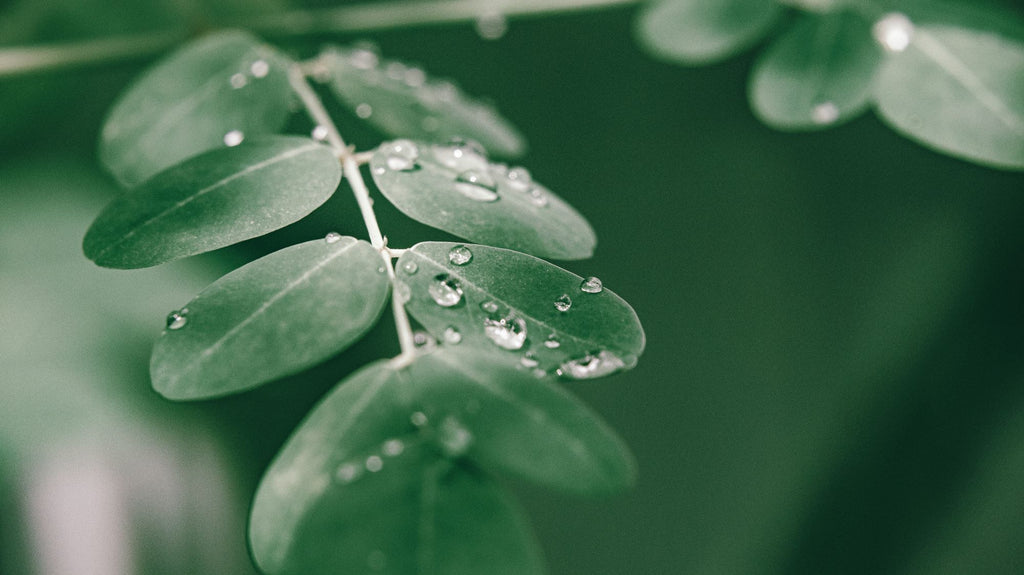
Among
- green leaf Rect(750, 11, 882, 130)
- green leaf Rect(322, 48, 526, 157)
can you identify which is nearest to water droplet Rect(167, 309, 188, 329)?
green leaf Rect(322, 48, 526, 157)

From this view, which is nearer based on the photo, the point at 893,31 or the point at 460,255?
the point at 460,255

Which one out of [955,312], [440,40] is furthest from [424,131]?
[955,312]

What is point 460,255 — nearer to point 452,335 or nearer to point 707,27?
point 452,335

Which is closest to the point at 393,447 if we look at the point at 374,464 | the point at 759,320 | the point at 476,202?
the point at 374,464

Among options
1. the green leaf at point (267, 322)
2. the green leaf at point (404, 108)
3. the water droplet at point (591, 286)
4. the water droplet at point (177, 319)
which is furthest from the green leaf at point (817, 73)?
the water droplet at point (177, 319)

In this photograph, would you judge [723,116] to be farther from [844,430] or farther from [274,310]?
[274,310]

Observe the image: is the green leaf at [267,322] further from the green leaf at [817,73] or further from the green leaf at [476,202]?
the green leaf at [817,73]
